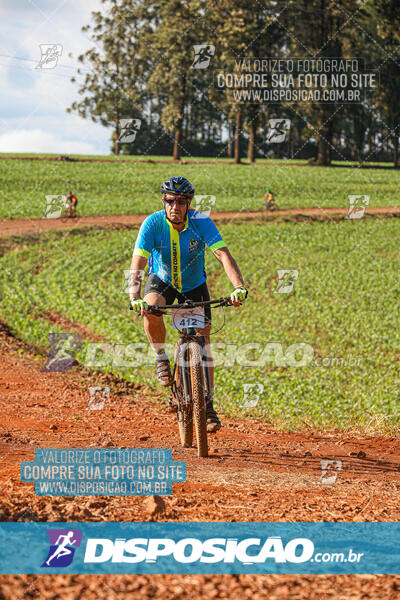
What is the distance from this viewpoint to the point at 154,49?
2290 inches

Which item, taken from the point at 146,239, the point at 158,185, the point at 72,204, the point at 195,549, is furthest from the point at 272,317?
the point at 158,185

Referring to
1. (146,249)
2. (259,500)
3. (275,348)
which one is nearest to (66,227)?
(275,348)

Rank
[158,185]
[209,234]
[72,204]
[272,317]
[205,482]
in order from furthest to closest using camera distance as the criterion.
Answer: [158,185]
[72,204]
[272,317]
[209,234]
[205,482]

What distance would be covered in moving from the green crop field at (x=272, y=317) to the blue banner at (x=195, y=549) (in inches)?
202

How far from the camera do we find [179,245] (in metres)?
6.79

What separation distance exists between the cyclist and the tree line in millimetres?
44192

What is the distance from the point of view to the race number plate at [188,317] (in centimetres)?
656

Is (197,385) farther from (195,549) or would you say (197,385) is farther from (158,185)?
Answer: (158,185)

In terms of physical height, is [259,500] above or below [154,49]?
below

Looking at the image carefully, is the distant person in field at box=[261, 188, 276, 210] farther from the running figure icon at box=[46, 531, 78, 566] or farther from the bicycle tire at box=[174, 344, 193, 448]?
the running figure icon at box=[46, 531, 78, 566]

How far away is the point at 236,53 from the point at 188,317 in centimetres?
5278

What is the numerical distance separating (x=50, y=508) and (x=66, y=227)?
95.9 feet

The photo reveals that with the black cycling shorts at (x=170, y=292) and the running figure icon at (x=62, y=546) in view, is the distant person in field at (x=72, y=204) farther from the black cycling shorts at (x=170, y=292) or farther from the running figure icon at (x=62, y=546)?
the running figure icon at (x=62, y=546)

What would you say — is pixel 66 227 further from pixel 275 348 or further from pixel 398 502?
pixel 398 502
